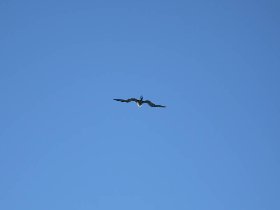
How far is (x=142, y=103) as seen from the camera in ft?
507

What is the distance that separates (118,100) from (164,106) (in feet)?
49.3

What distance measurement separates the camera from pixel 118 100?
154250 mm

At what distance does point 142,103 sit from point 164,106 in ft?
24.1

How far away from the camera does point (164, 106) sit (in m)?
153

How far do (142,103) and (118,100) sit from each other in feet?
25.7
